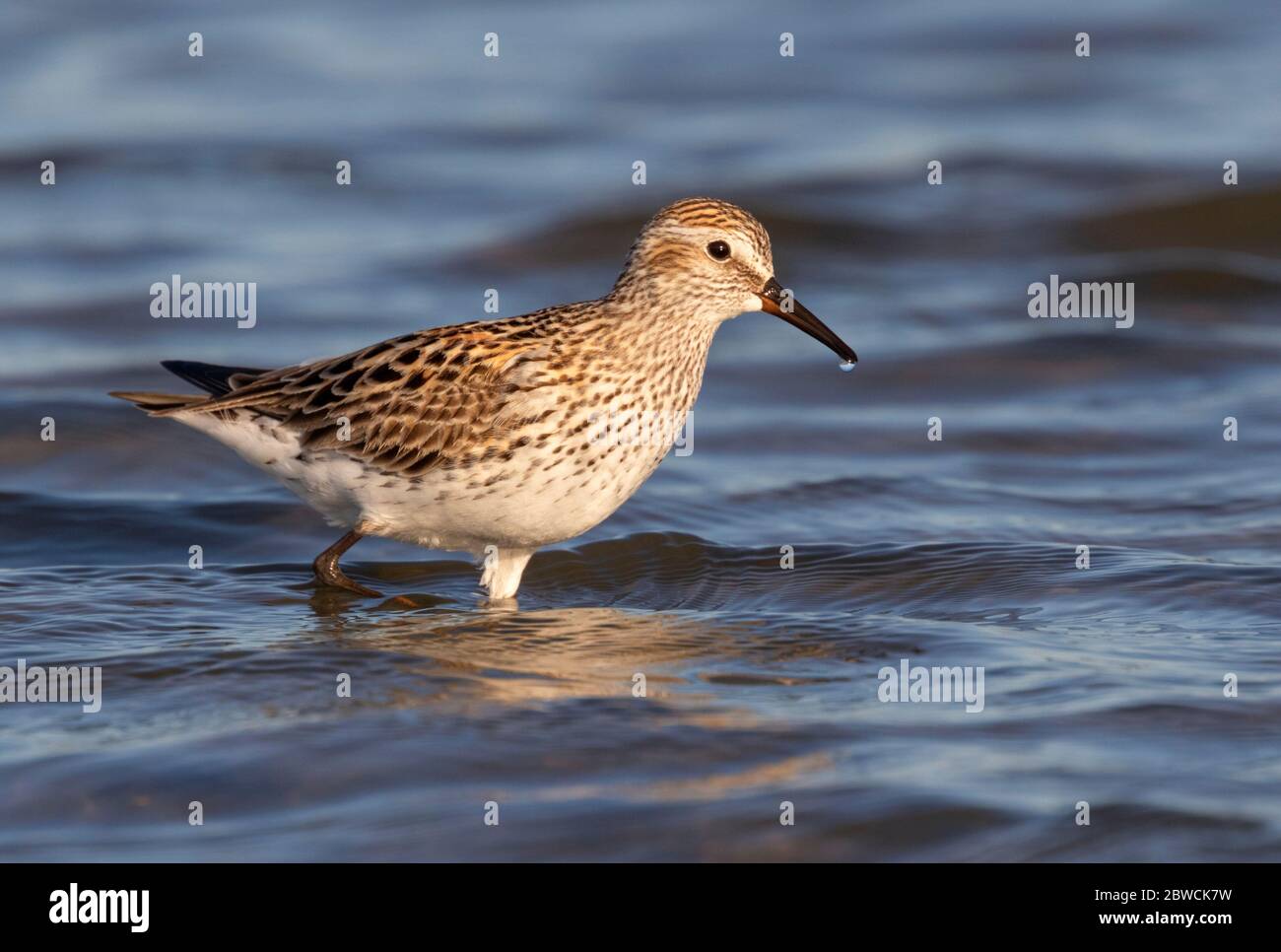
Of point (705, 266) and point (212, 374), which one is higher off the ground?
point (705, 266)

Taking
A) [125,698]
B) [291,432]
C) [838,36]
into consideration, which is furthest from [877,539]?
[838,36]

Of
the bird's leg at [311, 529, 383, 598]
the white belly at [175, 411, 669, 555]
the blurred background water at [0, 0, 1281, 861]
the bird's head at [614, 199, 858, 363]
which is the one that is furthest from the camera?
the bird's leg at [311, 529, 383, 598]

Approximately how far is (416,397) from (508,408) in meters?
0.62

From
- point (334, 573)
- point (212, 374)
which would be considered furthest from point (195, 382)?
point (334, 573)

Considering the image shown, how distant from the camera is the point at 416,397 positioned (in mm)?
9711

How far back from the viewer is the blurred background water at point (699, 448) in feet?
24.3

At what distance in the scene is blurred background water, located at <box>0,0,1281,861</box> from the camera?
7.41 meters

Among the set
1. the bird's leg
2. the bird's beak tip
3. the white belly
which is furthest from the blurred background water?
the bird's beak tip

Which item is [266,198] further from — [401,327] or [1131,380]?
[1131,380]

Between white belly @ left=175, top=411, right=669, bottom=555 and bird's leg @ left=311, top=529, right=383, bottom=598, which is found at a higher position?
white belly @ left=175, top=411, right=669, bottom=555

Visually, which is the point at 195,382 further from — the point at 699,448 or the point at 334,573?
the point at 699,448

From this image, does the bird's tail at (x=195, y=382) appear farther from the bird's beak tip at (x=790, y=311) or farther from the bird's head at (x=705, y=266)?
the bird's beak tip at (x=790, y=311)

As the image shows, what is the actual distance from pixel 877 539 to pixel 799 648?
235 cm

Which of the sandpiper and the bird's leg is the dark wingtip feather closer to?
the sandpiper
